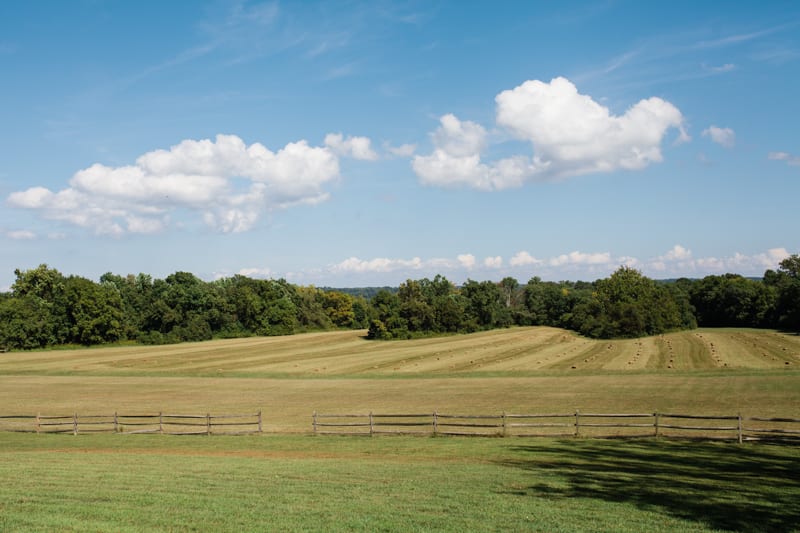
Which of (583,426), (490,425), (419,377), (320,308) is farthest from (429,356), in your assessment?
(320,308)

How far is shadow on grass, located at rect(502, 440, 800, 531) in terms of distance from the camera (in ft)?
43.0

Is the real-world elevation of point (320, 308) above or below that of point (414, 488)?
above

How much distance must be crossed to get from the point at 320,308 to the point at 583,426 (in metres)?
118

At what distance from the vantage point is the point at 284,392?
49531 mm

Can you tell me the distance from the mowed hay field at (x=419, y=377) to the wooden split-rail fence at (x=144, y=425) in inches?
77.3

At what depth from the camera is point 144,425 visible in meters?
35.4

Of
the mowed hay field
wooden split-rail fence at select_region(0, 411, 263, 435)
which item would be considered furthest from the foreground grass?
the mowed hay field

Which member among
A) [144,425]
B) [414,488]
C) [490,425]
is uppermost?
[414,488]

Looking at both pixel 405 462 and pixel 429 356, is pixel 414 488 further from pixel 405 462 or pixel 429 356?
pixel 429 356

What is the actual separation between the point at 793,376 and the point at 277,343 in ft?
248

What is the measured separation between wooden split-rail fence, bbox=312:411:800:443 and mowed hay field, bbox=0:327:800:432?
10.9ft

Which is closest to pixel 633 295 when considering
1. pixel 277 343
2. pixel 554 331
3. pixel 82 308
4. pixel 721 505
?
pixel 554 331

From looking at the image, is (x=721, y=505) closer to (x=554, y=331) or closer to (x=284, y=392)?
(x=284, y=392)

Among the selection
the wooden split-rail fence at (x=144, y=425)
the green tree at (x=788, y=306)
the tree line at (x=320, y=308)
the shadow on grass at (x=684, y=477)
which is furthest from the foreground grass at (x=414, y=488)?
the green tree at (x=788, y=306)
